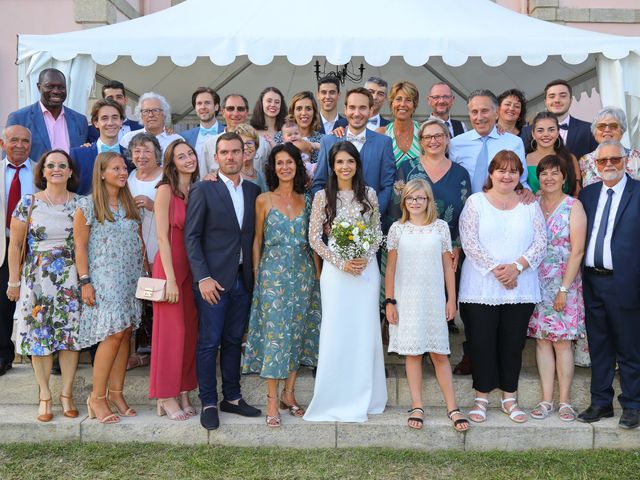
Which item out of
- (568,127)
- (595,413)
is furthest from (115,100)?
(595,413)

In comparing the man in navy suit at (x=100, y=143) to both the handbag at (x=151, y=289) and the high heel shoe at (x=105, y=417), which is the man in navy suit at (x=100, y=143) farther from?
the high heel shoe at (x=105, y=417)

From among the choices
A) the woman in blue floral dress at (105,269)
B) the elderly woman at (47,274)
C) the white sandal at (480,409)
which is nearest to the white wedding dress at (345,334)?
the white sandal at (480,409)

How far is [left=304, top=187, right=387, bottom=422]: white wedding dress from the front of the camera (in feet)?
14.3

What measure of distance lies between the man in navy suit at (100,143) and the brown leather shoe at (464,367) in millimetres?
2983

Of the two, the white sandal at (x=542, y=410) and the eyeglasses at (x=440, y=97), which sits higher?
the eyeglasses at (x=440, y=97)

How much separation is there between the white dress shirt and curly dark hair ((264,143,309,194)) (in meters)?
2.04

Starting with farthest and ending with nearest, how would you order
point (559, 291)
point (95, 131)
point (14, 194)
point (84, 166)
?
point (95, 131)
point (84, 166)
point (14, 194)
point (559, 291)

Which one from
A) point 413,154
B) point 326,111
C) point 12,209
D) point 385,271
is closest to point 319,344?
point 385,271

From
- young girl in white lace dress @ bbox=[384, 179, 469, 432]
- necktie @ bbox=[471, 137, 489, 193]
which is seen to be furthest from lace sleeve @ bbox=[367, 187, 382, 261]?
necktie @ bbox=[471, 137, 489, 193]

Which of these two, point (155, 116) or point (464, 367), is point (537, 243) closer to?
point (464, 367)

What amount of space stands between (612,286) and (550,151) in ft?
3.91

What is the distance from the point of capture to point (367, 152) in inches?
187

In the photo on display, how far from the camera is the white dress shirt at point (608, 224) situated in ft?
14.2

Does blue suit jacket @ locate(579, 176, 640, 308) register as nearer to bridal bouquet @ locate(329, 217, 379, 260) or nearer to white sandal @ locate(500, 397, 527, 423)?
white sandal @ locate(500, 397, 527, 423)
